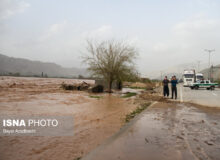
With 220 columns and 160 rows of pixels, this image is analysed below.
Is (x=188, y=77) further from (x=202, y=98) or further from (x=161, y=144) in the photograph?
(x=161, y=144)

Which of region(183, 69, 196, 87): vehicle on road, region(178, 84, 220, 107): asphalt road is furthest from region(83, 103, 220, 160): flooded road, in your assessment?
region(183, 69, 196, 87): vehicle on road

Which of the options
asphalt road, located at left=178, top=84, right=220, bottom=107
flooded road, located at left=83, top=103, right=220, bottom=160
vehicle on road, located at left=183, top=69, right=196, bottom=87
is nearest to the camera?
flooded road, located at left=83, top=103, right=220, bottom=160

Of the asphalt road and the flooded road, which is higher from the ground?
the asphalt road

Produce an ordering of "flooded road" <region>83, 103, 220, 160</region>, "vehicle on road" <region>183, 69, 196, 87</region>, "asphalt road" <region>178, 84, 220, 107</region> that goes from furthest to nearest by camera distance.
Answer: "vehicle on road" <region>183, 69, 196, 87</region> < "asphalt road" <region>178, 84, 220, 107</region> < "flooded road" <region>83, 103, 220, 160</region>

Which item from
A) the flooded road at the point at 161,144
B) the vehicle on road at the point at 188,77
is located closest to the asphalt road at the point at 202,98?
the flooded road at the point at 161,144

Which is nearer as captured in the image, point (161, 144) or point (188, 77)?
point (161, 144)

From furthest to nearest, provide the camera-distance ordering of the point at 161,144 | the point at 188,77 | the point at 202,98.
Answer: the point at 188,77
the point at 202,98
the point at 161,144

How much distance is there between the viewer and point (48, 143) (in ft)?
17.8

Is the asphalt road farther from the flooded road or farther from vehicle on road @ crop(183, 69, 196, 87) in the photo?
vehicle on road @ crop(183, 69, 196, 87)

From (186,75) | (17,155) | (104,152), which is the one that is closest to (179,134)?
(104,152)

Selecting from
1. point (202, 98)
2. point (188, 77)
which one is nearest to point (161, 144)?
point (202, 98)

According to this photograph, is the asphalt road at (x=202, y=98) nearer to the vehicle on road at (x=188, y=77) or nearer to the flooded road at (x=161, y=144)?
the flooded road at (x=161, y=144)

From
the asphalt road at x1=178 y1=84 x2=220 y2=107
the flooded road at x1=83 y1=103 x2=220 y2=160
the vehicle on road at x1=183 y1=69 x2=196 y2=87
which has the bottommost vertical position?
the flooded road at x1=83 y1=103 x2=220 y2=160

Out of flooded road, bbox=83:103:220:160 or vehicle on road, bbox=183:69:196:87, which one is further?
vehicle on road, bbox=183:69:196:87
